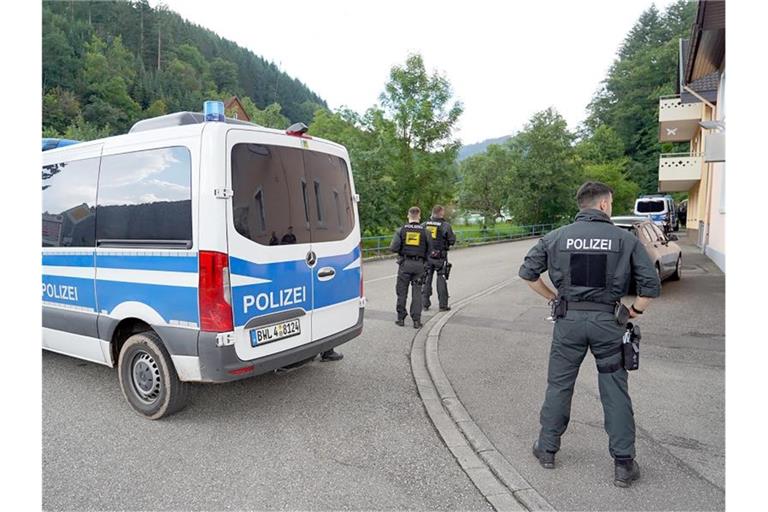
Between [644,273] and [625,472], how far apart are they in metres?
1.28

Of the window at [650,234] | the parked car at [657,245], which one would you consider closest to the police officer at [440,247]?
the parked car at [657,245]

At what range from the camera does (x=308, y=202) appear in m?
4.50

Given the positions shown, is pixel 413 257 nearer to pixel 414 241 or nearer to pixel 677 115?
pixel 414 241

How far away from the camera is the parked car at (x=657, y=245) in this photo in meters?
10.1

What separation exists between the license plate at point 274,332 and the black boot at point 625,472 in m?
2.60

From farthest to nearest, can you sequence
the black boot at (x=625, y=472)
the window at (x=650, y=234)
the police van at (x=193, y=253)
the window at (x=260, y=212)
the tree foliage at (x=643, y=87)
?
the tree foliage at (x=643, y=87) < the window at (x=650, y=234) < the window at (x=260, y=212) < the police van at (x=193, y=253) < the black boot at (x=625, y=472)

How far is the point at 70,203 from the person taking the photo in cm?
463

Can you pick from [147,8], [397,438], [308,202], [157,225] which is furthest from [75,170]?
[147,8]

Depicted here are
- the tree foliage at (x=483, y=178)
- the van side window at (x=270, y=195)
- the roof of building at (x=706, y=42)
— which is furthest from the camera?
the tree foliage at (x=483, y=178)

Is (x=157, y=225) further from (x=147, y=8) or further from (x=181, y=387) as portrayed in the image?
(x=147, y=8)

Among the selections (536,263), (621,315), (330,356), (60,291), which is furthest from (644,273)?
(60,291)

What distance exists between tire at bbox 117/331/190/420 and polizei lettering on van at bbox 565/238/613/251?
318cm

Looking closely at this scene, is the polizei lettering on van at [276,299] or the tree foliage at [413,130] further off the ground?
the tree foliage at [413,130]

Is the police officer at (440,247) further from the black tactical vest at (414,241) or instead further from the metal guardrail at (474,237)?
the metal guardrail at (474,237)
